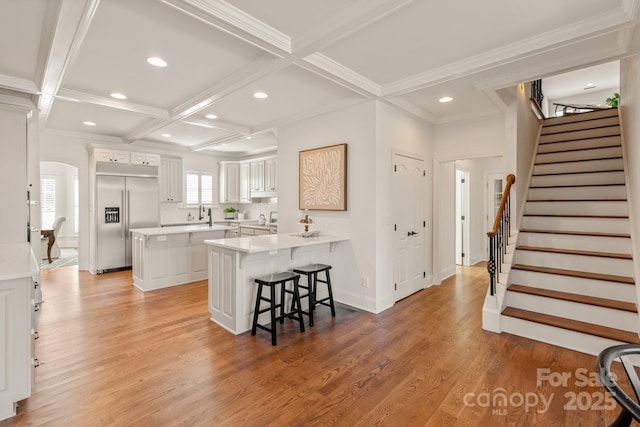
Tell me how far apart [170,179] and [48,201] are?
14.3 feet

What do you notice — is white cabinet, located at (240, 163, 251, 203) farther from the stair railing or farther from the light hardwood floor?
the stair railing

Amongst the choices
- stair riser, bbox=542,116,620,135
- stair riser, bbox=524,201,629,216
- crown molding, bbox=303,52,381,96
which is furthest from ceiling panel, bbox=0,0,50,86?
stair riser, bbox=542,116,620,135

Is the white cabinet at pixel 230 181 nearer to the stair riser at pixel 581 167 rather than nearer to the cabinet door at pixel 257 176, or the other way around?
the cabinet door at pixel 257 176

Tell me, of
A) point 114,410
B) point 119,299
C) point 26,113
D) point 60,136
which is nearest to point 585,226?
point 114,410

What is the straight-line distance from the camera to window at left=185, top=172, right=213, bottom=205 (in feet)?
25.7

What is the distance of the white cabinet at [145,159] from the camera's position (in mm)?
6535

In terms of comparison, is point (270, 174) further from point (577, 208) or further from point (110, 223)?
point (577, 208)

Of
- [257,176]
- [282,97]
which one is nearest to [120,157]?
[257,176]

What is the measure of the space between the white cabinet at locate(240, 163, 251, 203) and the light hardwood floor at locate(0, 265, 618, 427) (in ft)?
14.4

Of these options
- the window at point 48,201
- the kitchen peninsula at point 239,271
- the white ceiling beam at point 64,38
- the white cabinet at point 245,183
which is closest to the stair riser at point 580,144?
the kitchen peninsula at point 239,271

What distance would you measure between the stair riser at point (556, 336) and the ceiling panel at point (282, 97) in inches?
121

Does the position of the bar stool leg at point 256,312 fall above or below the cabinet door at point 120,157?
below

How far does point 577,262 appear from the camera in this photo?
137 inches

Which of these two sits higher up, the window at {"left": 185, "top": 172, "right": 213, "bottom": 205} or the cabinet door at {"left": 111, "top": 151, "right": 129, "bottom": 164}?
the cabinet door at {"left": 111, "top": 151, "right": 129, "bottom": 164}
